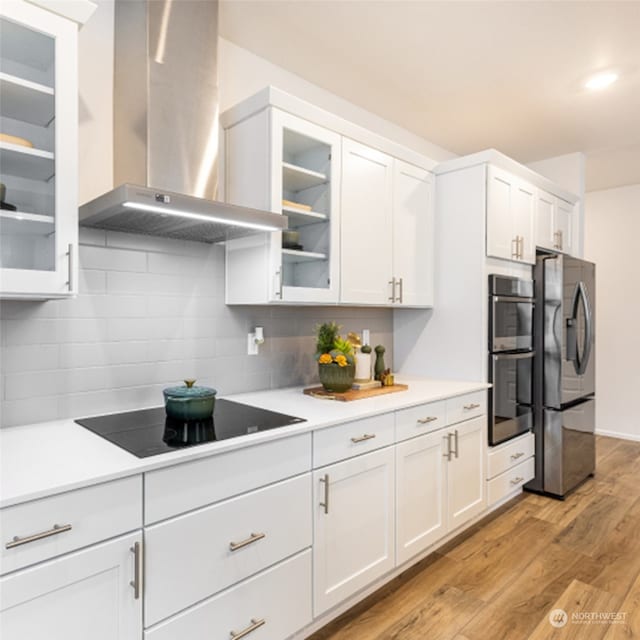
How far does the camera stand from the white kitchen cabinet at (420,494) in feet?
7.15

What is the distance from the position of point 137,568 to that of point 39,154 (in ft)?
4.29

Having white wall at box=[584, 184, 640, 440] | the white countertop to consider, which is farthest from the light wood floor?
white wall at box=[584, 184, 640, 440]

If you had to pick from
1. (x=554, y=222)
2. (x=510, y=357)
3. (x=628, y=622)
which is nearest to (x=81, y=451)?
(x=628, y=622)

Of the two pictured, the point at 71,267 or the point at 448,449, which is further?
the point at 448,449

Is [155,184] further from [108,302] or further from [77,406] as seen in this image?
[77,406]

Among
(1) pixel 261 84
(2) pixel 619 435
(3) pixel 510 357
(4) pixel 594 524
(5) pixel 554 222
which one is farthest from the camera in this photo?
(2) pixel 619 435

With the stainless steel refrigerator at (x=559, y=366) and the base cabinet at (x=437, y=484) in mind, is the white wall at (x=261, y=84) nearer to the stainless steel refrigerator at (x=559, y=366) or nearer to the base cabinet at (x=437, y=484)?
the stainless steel refrigerator at (x=559, y=366)

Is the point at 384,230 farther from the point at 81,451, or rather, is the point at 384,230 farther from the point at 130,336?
the point at 81,451

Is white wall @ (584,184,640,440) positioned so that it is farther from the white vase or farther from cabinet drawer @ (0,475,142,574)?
cabinet drawer @ (0,475,142,574)

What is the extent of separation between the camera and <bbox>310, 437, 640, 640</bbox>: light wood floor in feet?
6.23

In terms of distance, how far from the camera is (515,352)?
10.2ft

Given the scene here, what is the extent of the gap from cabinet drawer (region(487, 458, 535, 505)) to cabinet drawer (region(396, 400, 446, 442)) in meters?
0.76

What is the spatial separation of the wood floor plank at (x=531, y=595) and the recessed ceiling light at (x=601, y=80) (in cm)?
270

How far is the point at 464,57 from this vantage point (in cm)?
249
